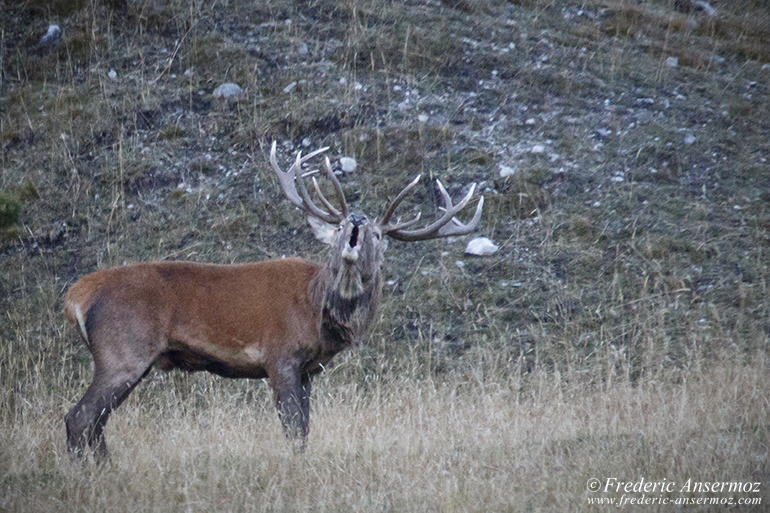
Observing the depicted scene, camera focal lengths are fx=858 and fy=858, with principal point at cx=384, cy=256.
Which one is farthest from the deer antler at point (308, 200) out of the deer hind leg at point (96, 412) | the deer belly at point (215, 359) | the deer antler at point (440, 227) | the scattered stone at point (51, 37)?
the scattered stone at point (51, 37)

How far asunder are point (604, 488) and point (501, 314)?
13.4 ft

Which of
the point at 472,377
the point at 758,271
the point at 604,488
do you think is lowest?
the point at 472,377

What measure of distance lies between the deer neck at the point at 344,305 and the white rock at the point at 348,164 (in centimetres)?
388

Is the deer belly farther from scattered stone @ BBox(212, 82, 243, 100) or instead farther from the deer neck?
scattered stone @ BBox(212, 82, 243, 100)

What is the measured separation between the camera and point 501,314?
909 cm

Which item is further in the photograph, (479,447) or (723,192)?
(723,192)

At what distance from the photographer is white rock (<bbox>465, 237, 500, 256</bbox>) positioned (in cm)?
977

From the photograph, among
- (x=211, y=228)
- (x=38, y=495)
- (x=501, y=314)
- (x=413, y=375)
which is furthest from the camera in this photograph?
(x=211, y=228)

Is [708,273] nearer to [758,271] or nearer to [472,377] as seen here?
[758,271]

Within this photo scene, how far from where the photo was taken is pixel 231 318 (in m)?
6.38

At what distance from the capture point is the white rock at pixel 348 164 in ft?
34.3

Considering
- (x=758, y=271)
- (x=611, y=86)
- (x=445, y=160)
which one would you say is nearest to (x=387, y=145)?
(x=445, y=160)

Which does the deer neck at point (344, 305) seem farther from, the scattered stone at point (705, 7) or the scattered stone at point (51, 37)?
the scattered stone at point (705, 7)

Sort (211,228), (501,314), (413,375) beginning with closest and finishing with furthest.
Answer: (413,375)
(501,314)
(211,228)
